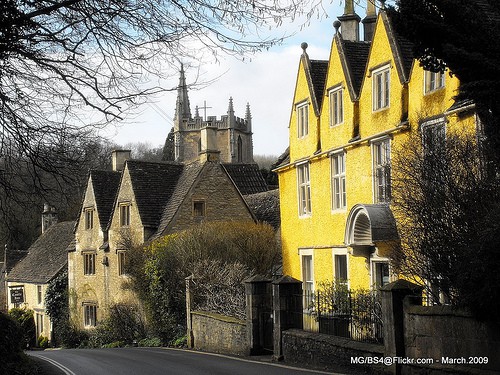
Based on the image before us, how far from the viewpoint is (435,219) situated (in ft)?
49.7

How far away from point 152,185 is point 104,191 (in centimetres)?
536

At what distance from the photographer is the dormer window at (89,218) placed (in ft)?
153

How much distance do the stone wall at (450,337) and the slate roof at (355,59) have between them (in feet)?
38.7

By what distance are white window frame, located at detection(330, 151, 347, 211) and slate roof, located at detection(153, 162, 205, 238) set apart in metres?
14.4

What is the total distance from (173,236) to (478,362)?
22.8m

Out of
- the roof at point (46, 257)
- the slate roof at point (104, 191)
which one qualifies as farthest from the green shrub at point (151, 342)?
the roof at point (46, 257)

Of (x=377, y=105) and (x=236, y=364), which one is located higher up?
(x=377, y=105)

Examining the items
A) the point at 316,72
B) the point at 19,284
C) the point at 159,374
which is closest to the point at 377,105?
the point at 316,72

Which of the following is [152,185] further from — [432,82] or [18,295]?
[432,82]

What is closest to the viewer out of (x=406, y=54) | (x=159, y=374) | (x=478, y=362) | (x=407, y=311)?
(x=478, y=362)

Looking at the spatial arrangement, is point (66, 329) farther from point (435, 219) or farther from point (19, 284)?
point (435, 219)

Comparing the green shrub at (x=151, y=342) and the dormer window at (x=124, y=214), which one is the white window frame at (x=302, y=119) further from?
the dormer window at (x=124, y=214)

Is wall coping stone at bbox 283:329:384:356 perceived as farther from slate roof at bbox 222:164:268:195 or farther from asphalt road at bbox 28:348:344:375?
slate roof at bbox 222:164:268:195

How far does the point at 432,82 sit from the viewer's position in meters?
20.8
